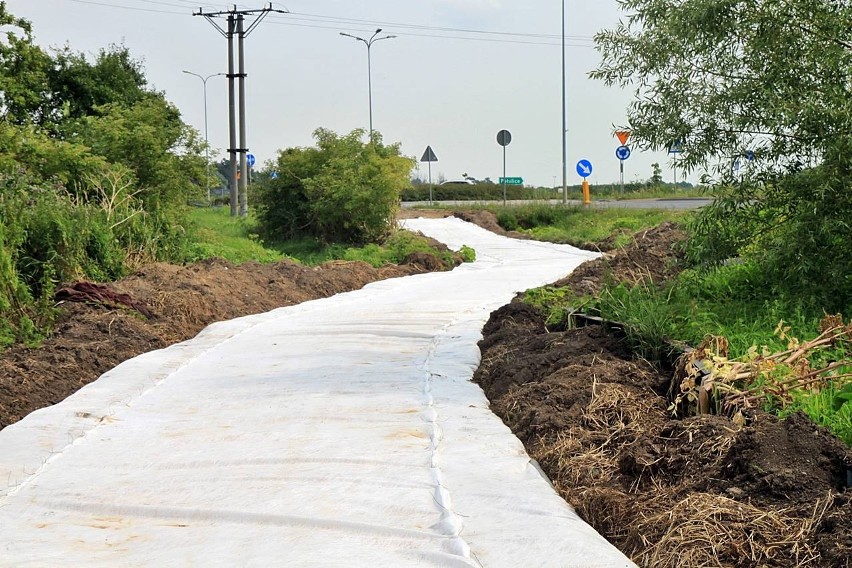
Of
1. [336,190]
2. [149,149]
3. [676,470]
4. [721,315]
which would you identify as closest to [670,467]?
[676,470]

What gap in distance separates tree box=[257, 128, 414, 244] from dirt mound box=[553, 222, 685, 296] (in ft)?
22.0

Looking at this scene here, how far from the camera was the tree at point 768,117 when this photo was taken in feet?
20.9

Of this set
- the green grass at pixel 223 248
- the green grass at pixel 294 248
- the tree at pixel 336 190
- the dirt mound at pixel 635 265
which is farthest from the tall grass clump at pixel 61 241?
the tree at pixel 336 190

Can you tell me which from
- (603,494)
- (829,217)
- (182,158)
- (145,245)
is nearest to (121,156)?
(182,158)

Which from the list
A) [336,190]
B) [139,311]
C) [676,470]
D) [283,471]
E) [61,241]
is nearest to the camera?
Answer: [676,470]

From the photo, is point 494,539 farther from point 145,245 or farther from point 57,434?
point 145,245

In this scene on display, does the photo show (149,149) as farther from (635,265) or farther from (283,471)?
(283,471)

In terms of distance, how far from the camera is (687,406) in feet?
16.7

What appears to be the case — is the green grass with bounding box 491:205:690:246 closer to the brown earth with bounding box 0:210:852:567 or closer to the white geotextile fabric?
the brown earth with bounding box 0:210:852:567

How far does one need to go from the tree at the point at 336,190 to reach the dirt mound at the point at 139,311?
13.7 ft

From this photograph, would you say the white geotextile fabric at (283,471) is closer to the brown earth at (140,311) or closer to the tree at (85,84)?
the brown earth at (140,311)

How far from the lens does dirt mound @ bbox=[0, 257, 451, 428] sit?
6723mm

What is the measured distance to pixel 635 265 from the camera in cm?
1074

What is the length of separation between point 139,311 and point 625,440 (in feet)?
19.5
